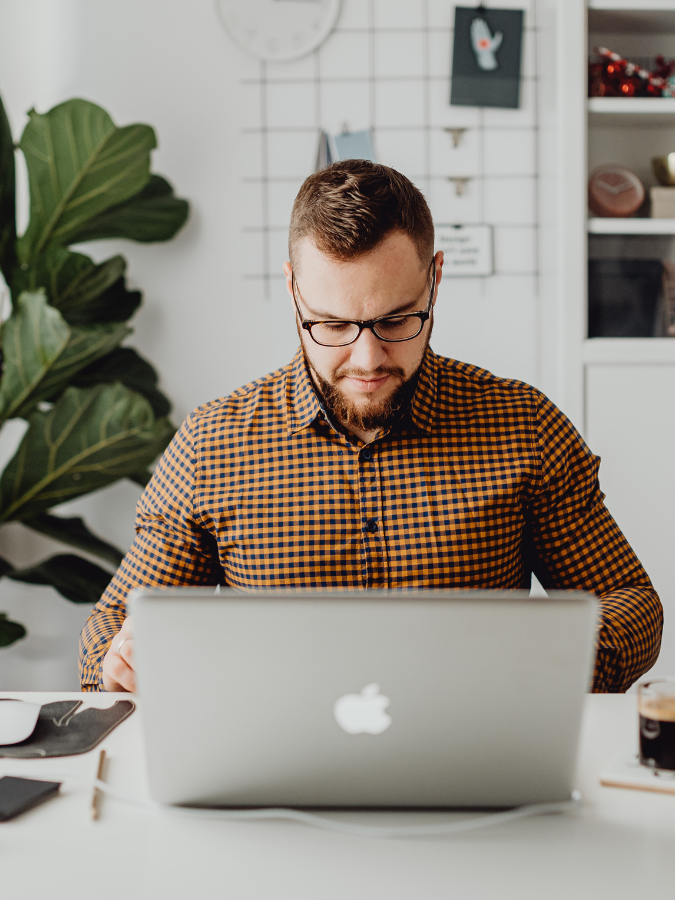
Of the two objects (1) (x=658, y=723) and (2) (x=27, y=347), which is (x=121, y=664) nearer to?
(1) (x=658, y=723)

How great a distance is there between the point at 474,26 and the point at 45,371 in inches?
55.8

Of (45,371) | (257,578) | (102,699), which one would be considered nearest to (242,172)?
(45,371)

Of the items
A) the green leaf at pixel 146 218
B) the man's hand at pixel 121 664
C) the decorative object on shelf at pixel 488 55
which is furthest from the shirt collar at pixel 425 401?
the decorative object on shelf at pixel 488 55

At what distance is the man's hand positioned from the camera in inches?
39.7

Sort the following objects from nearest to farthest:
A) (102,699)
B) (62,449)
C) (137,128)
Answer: (102,699) < (62,449) < (137,128)

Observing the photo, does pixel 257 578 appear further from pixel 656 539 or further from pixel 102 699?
pixel 656 539

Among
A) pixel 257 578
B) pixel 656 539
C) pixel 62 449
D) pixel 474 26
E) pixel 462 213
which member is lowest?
pixel 656 539

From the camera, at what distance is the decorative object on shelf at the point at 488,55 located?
215cm

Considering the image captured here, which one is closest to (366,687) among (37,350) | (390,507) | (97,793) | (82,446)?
(97,793)

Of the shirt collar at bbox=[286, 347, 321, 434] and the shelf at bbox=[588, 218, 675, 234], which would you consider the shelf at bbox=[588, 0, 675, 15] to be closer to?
the shelf at bbox=[588, 218, 675, 234]

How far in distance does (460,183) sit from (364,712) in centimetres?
179

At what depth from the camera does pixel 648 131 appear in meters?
2.04

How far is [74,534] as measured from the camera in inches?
77.4

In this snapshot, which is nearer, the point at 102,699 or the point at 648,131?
the point at 102,699
